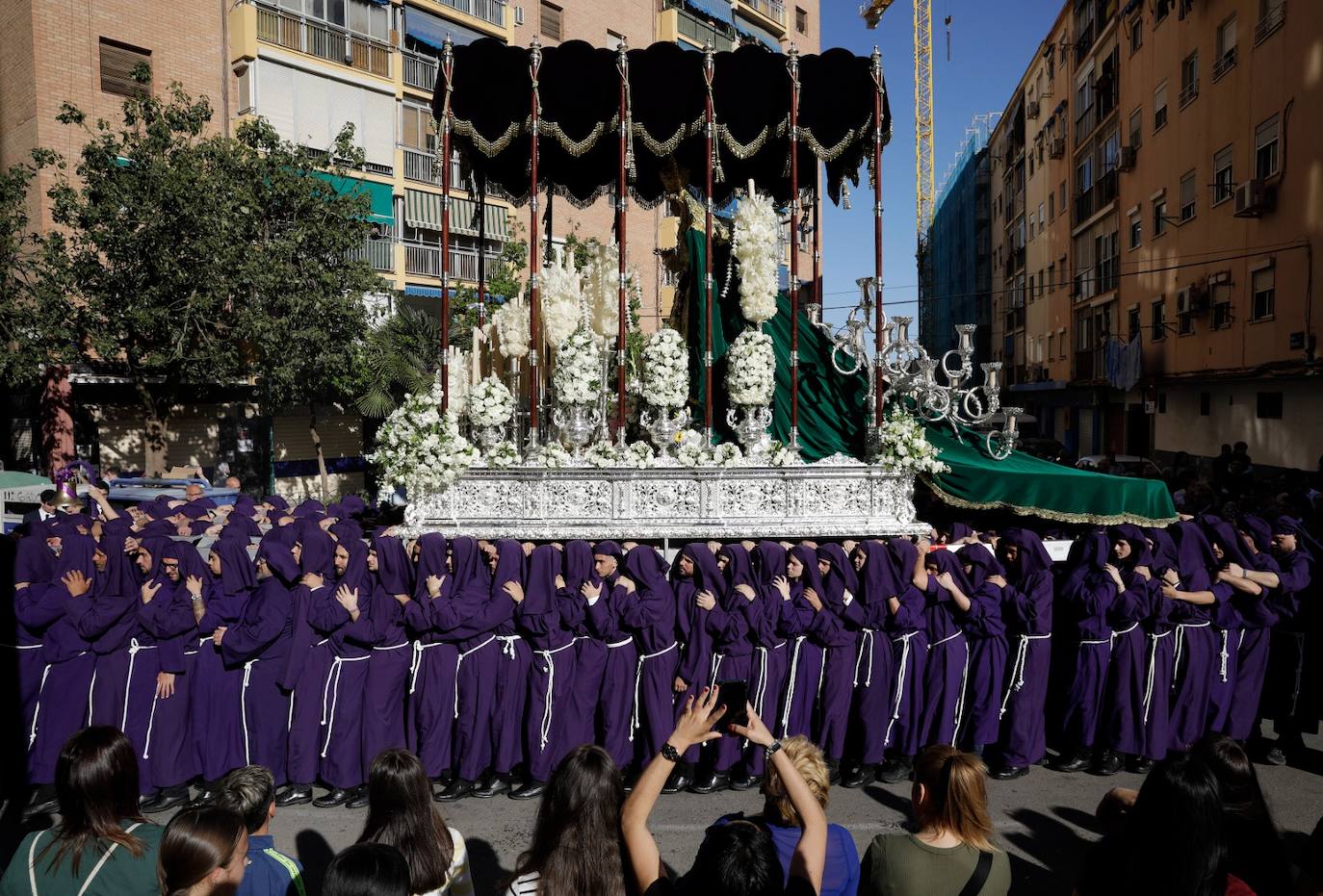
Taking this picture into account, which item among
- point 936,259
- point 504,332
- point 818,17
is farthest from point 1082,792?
point 936,259

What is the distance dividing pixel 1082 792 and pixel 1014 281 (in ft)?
136

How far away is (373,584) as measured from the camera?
6.61 metres

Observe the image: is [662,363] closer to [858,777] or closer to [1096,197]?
[858,777]

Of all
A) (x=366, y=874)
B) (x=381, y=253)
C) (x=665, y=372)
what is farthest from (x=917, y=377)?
(x=381, y=253)

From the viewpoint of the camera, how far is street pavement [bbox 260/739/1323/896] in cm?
543

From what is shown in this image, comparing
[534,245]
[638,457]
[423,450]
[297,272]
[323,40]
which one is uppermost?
[323,40]

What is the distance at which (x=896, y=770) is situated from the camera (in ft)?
22.2

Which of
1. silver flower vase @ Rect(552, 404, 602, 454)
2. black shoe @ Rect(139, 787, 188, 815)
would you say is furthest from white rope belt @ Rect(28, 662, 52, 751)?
silver flower vase @ Rect(552, 404, 602, 454)

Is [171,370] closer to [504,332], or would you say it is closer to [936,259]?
[504,332]

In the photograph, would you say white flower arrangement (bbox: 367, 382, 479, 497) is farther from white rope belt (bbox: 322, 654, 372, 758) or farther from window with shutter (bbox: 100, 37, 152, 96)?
window with shutter (bbox: 100, 37, 152, 96)

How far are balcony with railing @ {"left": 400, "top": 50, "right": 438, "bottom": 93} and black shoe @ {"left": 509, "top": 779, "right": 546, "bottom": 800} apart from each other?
24.4m

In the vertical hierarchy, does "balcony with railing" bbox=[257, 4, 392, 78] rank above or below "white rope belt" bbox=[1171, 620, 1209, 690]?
above

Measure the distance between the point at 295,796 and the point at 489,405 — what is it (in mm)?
5049

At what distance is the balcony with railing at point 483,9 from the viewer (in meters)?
27.8
